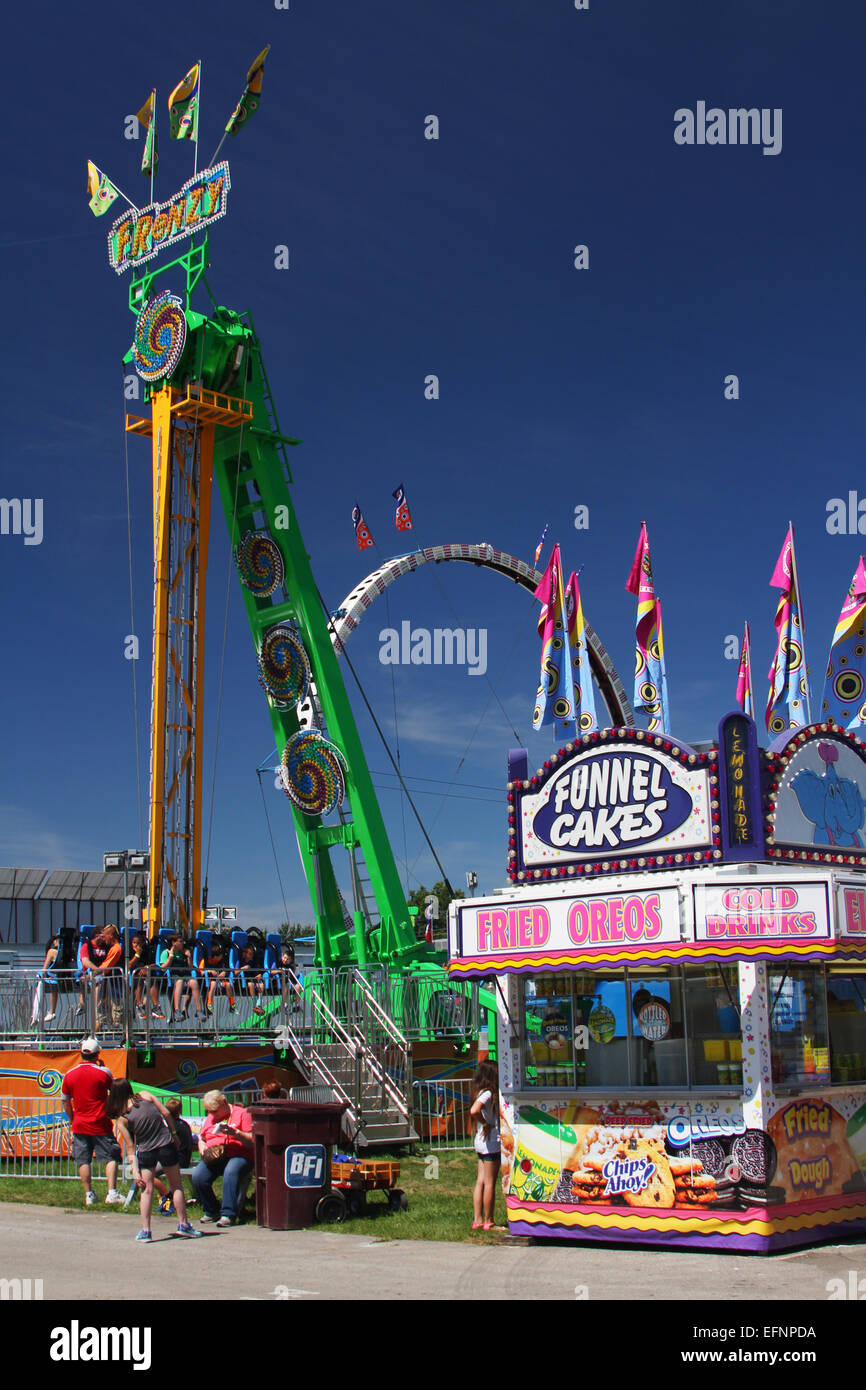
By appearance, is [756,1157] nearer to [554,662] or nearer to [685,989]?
[685,989]

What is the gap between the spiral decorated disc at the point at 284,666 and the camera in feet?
94.0

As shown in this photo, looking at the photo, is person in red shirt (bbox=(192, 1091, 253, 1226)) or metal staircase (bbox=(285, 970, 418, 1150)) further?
metal staircase (bbox=(285, 970, 418, 1150))

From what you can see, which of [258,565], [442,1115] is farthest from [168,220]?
[442,1115]

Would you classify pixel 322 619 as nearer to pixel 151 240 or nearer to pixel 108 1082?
pixel 151 240

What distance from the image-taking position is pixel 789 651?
19.8 metres

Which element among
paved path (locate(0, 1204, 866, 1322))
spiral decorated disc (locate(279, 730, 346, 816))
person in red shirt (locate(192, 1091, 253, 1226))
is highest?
spiral decorated disc (locate(279, 730, 346, 816))

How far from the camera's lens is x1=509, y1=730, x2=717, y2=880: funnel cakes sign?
12.6 m

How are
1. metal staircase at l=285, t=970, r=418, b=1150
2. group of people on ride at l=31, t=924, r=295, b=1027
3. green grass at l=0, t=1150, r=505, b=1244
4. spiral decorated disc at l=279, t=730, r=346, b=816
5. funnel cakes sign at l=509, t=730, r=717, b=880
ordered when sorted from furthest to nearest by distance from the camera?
spiral decorated disc at l=279, t=730, r=346, b=816 → metal staircase at l=285, t=970, r=418, b=1150 → group of people on ride at l=31, t=924, r=295, b=1027 → green grass at l=0, t=1150, r=505, b=1244 → funnel cakes sign at l=509, t=730, r=717, b=880

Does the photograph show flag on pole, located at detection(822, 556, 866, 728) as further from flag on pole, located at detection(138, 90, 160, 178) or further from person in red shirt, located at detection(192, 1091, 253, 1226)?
flag on pole, located at detection(138, 90, 160, 178)

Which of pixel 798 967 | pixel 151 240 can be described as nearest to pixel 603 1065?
pixel 798 967

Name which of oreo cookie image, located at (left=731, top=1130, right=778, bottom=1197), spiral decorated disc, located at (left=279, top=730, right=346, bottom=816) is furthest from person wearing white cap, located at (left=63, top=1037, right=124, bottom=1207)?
spiral decorated disc, located at (left=279, top=730, right=346, bottom=816)

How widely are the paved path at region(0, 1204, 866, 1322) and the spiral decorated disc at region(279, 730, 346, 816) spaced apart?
15.0 m

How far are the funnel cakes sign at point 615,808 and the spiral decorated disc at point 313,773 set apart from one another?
542 inches

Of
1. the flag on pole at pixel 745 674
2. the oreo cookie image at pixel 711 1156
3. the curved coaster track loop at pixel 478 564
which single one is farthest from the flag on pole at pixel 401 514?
the oreo cookie image at pixel 711 1156
